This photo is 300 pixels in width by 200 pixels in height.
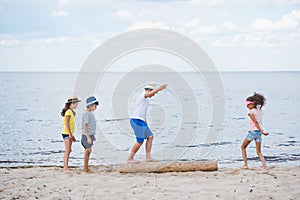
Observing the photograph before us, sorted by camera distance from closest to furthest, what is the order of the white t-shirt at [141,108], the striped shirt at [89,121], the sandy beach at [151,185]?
the sandy beach at [151,185] < the striped shirt at [89,121] < the white t-shirt at [141,108]

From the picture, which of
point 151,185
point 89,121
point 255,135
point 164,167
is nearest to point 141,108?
point 89,121

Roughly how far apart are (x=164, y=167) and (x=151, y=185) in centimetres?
145

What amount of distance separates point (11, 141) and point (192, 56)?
10699 mm

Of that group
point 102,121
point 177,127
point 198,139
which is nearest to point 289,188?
point 198,139

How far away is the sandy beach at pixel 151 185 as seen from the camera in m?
7.21

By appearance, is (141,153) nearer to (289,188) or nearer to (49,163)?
(49,163)

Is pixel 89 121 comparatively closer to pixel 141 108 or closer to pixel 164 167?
pixel 141 108

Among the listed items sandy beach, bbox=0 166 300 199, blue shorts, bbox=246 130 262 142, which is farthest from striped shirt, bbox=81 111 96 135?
blue shorts, bbox=246 130 262 142

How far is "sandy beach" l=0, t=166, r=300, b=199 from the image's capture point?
7.21 metres

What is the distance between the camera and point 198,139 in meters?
21.1

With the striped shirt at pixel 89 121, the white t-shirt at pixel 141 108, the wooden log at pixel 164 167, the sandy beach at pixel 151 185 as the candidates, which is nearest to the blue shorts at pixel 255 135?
the sandy beach at pixel 151 185

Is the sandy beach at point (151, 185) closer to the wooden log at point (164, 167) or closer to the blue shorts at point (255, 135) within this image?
the wooden log at point (164, 167)

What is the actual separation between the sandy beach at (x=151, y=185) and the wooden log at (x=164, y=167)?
0.19 metres

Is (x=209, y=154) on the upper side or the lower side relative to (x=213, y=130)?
lower
